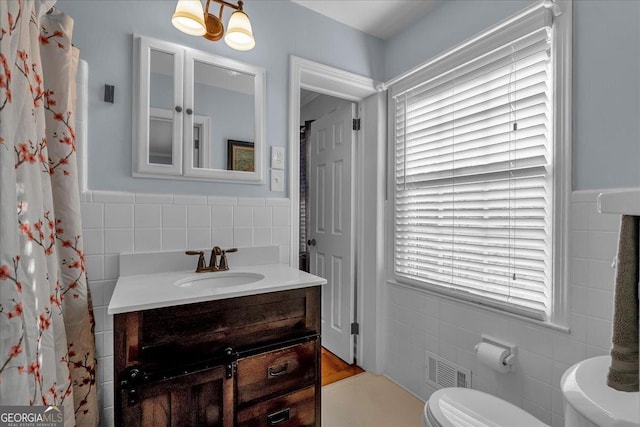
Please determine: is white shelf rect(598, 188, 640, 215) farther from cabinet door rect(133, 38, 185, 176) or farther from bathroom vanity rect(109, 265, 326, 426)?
cabinet door rect(133, 38, 185, 176)

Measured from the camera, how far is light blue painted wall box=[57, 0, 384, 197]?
1455mm

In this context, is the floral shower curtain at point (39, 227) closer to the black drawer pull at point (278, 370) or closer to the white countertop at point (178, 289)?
the white countertop at point (178, 289)

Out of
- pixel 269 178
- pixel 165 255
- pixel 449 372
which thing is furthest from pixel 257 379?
pixel 449 372

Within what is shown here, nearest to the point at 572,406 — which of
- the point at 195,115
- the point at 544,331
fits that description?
the point at 544,331

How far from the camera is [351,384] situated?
2240 millimetres

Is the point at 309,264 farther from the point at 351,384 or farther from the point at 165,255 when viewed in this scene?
the point at 165,255

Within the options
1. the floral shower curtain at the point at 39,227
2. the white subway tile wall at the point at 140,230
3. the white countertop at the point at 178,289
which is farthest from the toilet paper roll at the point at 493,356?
the floral shower curtain at the point at 39,227

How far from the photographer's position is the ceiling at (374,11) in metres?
1.94

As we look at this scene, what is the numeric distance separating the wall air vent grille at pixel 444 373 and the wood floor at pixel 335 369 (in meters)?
0.64

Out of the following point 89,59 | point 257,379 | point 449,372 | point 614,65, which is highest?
point 89,59

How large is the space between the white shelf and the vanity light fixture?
152 cm

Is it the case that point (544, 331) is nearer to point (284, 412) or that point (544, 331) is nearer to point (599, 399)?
point (599, 399)

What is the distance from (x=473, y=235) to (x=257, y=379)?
4.27 feet

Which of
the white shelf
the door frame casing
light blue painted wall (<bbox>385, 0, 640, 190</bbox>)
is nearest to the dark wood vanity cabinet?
the door frame casing
